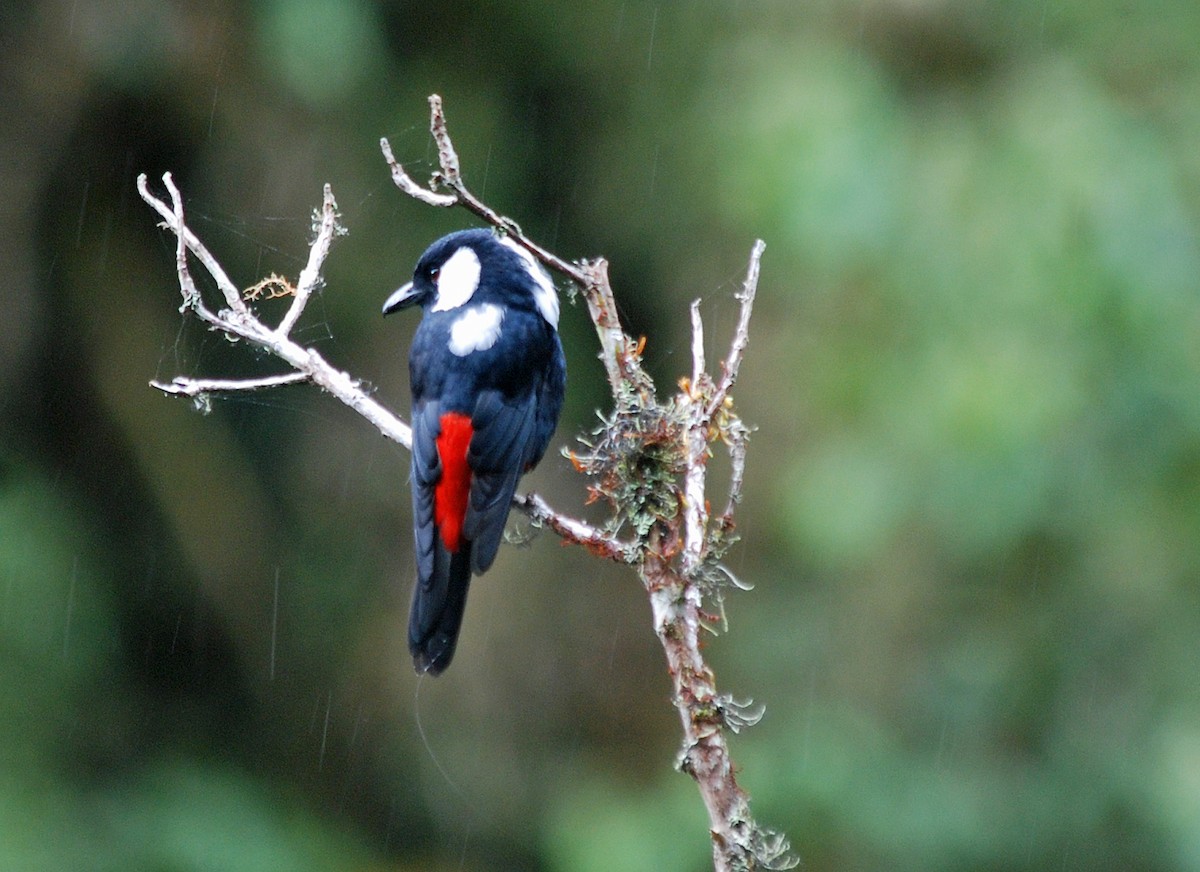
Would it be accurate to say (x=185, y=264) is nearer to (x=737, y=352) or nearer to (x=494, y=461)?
(x=494, y=461)

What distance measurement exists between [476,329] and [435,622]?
854 millimetres

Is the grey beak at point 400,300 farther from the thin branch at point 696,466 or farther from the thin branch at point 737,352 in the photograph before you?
the thin branch at point 696,466

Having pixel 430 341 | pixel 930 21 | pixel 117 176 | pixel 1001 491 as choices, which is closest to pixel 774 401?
pixel 1001 491

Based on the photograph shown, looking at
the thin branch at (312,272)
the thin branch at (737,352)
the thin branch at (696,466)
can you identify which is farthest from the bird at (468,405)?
the thin branch at (696,466)

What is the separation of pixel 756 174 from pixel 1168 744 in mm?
2455

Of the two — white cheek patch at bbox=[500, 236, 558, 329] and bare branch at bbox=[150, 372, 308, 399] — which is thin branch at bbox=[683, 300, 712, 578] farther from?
white cheek patch at bbox=[500, 236, 558, 329]

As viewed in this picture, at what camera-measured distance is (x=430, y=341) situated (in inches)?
153

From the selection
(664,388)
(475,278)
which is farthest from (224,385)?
(664,388)

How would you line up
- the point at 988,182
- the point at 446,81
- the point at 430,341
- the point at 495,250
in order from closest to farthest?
the point at 430,341 → the point at 495,250 → the point at 988,182 → the point at 446,81

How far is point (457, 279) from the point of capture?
164 inches

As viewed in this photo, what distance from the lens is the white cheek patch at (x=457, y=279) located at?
4.09 m

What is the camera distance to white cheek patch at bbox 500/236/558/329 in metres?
4.11

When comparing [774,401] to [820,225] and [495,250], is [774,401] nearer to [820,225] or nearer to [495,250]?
[820,225]

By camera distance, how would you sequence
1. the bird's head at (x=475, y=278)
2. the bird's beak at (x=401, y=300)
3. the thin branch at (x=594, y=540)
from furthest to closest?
the bird's beak at (x=401, y=300) → the bird's head at (x=475, y=278) → the thin branch at (x=594, y=540)
